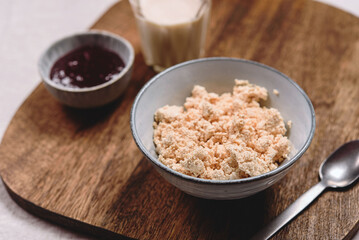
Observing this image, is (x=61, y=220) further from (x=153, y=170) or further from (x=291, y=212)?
(x=291, y=212)

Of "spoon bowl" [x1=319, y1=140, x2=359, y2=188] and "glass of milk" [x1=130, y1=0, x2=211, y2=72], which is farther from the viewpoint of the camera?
"glass of milk" [x1=130, y1=0, x2=211, y2=72]

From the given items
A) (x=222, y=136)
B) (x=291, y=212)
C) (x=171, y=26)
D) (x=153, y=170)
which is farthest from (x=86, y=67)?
(x=291, y=212)

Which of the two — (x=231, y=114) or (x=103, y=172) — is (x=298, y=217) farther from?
(x=103, y=172)

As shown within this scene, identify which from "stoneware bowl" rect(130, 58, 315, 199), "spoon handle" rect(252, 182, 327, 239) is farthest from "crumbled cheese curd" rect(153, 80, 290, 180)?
"spoon handle" rect(252, 182, 327, 239)

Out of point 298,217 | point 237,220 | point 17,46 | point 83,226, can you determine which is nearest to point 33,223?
point 83,226

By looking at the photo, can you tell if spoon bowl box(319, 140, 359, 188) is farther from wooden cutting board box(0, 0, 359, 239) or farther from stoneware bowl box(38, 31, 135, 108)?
stoneware bowl box(38, 31, 135, 108)

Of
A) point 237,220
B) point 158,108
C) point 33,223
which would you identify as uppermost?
point 158,108
